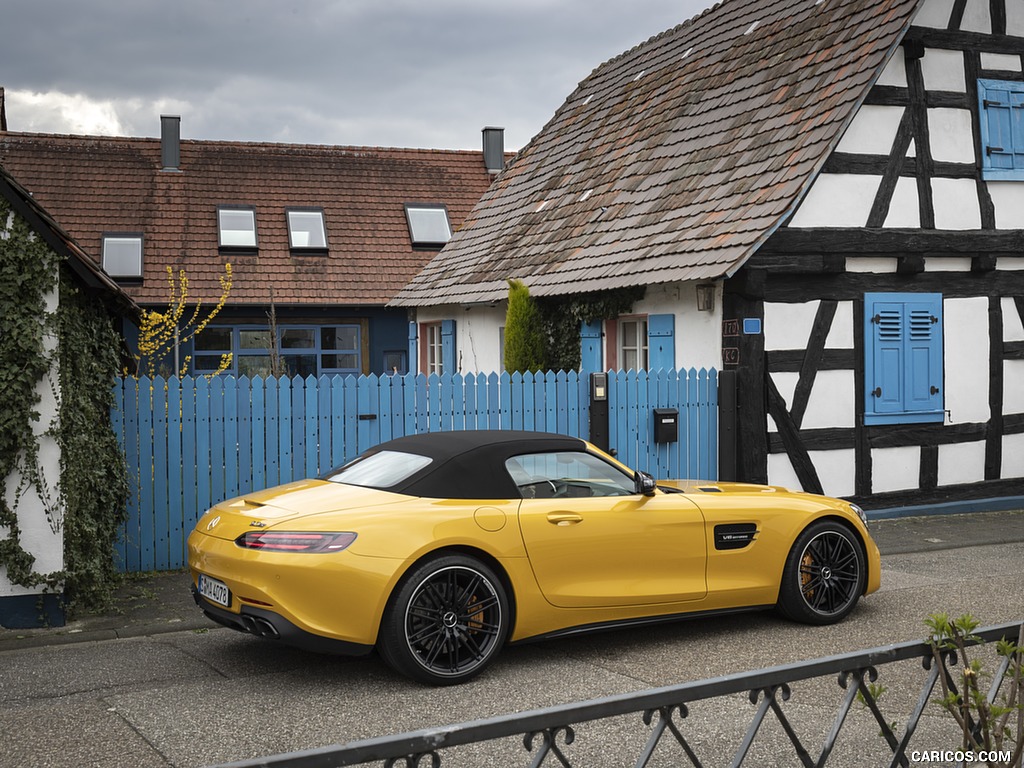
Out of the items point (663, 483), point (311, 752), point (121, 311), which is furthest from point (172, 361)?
point (311, 752)

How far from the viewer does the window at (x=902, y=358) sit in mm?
12023

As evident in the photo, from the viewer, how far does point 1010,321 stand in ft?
42.2

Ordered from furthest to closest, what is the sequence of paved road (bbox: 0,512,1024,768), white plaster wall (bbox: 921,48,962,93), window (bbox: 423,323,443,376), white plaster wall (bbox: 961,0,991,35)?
window (bbox: 423,323,443,376), white plaster wall (bbox: 961,0,991,35), white plaster wall (bbox: 921,48,962,93), paved road (bbox: 0,512,1024,768)

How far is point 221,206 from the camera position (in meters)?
23.7

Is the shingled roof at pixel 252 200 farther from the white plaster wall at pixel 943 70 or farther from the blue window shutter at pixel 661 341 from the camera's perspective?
the white plaster wall at pixel 943 70

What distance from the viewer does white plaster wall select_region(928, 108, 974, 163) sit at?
12.3m

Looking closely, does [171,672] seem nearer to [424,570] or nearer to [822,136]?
[424,570]

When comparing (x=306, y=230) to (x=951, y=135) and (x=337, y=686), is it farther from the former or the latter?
(x=337, y=686)

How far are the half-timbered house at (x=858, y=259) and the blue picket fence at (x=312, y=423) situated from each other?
973 mm

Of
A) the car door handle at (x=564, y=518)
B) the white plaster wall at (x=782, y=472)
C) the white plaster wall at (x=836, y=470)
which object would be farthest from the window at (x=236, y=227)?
the car door handle at (x=564, y=518)

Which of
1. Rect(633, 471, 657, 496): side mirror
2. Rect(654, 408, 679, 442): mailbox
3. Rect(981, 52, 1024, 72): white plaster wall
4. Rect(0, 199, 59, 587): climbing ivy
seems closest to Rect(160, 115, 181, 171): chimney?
Rect(654, 408, 679, 442): mailbox

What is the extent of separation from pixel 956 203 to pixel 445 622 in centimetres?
895

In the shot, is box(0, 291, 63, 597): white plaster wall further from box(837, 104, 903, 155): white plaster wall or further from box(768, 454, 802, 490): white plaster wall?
box(837, 104, 903, 155): white plaster wall

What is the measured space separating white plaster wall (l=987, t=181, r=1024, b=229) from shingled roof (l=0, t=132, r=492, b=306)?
12.6 metres
